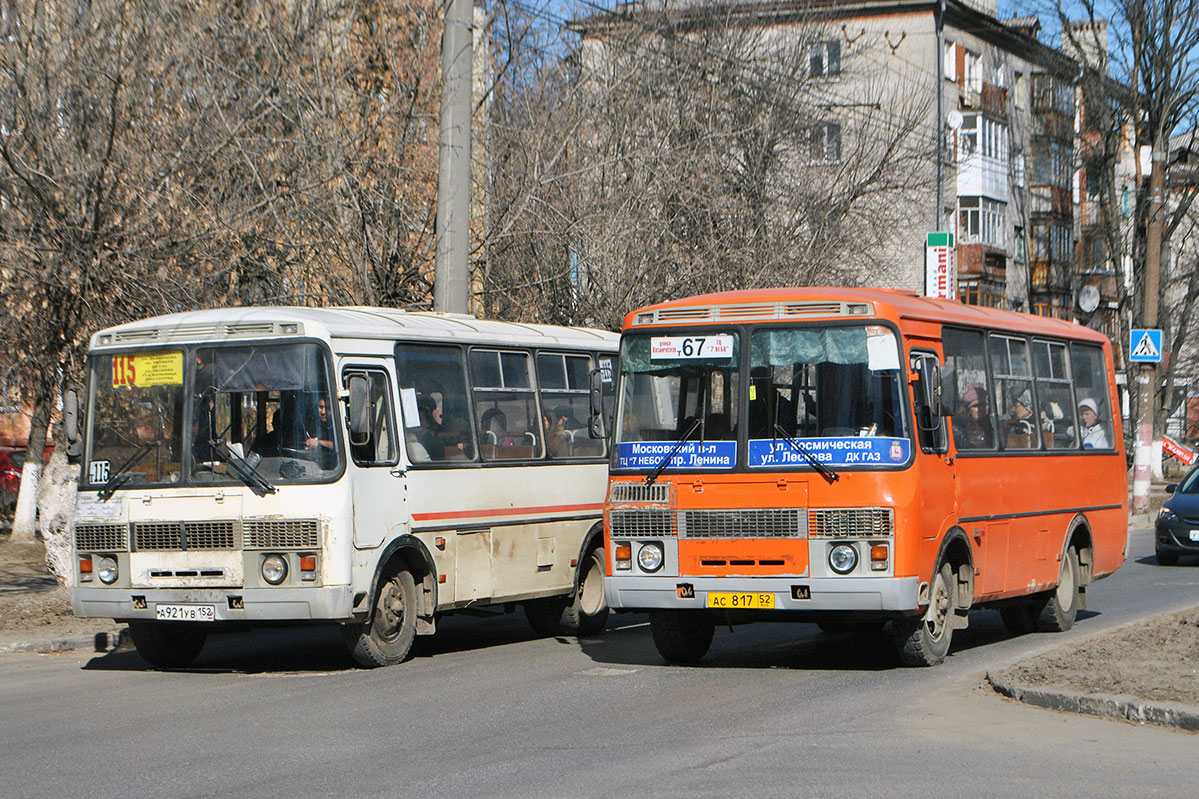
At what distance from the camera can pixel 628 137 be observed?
82.8 feet

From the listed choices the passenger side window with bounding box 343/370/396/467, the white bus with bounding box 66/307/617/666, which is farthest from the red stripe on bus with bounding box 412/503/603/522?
the passenger side window with bounding box 343/370/396/467

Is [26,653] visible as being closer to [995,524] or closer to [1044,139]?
[995,524]

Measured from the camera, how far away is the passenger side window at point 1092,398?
1628 cm

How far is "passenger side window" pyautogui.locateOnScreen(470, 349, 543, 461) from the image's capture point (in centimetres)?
1473

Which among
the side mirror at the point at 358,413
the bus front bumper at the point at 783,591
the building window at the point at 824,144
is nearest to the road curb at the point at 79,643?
the side mirror at the point at 358,413

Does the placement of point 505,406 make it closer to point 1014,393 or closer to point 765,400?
point 765,400

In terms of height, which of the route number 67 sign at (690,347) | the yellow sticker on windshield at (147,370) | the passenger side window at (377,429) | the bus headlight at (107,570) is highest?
the route number 67 sign at (690,347)

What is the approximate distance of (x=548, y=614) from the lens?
1591 centimetres

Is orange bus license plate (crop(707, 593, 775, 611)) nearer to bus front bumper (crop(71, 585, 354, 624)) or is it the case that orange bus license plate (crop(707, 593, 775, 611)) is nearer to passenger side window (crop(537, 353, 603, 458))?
bus front bumper (crop(71, 585, 354, 624))

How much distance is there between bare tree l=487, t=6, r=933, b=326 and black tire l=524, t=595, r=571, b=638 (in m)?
5.53

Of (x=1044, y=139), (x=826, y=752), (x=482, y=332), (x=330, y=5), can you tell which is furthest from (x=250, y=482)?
(x=1044, y=139)

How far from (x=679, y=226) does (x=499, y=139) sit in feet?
14.6

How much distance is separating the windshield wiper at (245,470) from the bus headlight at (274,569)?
0.48 m

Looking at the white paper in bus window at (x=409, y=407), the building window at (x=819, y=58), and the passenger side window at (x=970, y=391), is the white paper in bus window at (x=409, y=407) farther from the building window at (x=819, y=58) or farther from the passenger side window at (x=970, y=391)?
the building window at (x=819, y=58)
